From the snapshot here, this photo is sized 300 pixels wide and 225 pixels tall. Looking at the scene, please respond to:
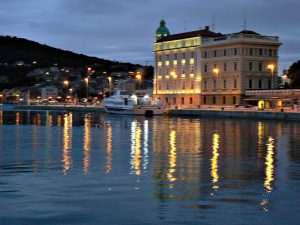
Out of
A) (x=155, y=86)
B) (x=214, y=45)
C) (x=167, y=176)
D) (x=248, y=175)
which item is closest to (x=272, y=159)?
(x=248, y=175)

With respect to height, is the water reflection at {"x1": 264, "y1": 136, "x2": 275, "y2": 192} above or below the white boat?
below

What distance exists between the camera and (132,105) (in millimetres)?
104500

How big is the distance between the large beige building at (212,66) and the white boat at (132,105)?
11.2 meters

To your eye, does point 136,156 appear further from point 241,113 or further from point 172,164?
point 241,113

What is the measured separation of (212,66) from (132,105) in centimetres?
2127

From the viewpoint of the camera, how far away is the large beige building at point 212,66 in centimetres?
10994

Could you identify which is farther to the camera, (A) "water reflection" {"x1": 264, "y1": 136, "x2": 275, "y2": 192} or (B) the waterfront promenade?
(B) the waterfront promenade

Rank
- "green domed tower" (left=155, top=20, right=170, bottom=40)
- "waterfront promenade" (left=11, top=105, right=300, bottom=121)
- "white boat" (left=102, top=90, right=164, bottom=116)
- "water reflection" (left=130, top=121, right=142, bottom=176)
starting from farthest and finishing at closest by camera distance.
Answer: "green domed tower" (left=155, top=20, right=170, bottom=40) → "white boat" (left=102, top=90, right=164, bottom=116) → "waterfront promenade" (left=11, top=105, right=300, bottom=121) → "water reflection" (left=130, top=121, right=142, bottom=176)

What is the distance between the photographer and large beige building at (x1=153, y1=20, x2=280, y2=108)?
10994 cm

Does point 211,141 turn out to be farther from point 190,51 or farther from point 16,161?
point 190,51

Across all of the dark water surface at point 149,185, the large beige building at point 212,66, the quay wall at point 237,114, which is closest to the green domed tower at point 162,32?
the large beige building at point 212,66

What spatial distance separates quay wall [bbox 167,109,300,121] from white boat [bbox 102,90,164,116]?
3534mm

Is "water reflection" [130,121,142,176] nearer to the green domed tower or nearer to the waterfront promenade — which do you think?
the waterfront promenade

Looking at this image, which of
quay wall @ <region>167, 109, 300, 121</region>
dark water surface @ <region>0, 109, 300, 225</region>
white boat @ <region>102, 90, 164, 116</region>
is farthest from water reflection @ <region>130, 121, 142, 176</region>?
white boat @ <region>102, 90, 164, 116</region>
